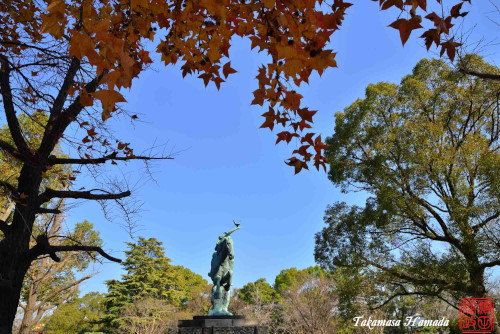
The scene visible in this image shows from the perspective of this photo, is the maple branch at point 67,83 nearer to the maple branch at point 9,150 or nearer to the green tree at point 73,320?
the maple branch at point 9,150

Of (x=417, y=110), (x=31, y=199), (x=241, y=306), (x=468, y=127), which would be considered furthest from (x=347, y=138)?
(x=241, y=306)

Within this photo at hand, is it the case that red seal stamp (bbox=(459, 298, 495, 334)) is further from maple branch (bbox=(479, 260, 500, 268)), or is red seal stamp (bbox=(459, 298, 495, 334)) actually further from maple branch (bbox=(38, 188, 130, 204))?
maple branch (bbox=(38, 188, 130, 204))

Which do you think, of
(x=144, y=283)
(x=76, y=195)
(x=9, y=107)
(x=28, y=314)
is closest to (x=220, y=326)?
(x=76, y=195)

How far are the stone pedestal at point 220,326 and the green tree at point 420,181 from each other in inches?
166

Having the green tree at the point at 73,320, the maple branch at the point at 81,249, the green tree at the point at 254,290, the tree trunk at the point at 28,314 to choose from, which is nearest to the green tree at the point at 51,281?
the tree trunk at the point at 28,314

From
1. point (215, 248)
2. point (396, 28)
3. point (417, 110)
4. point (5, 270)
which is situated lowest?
point (5, 270)

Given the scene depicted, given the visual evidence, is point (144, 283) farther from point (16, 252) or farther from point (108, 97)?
point (108, 97)

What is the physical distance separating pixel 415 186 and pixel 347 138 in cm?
273

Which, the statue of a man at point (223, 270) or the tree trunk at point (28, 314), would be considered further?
the tree trunk at point (28, 314)

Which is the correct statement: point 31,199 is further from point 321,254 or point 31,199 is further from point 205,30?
point 321,254

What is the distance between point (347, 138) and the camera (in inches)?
464

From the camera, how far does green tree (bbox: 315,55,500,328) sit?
9258mm

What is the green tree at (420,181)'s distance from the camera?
926 centimetres

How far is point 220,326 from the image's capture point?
26.7 ft
